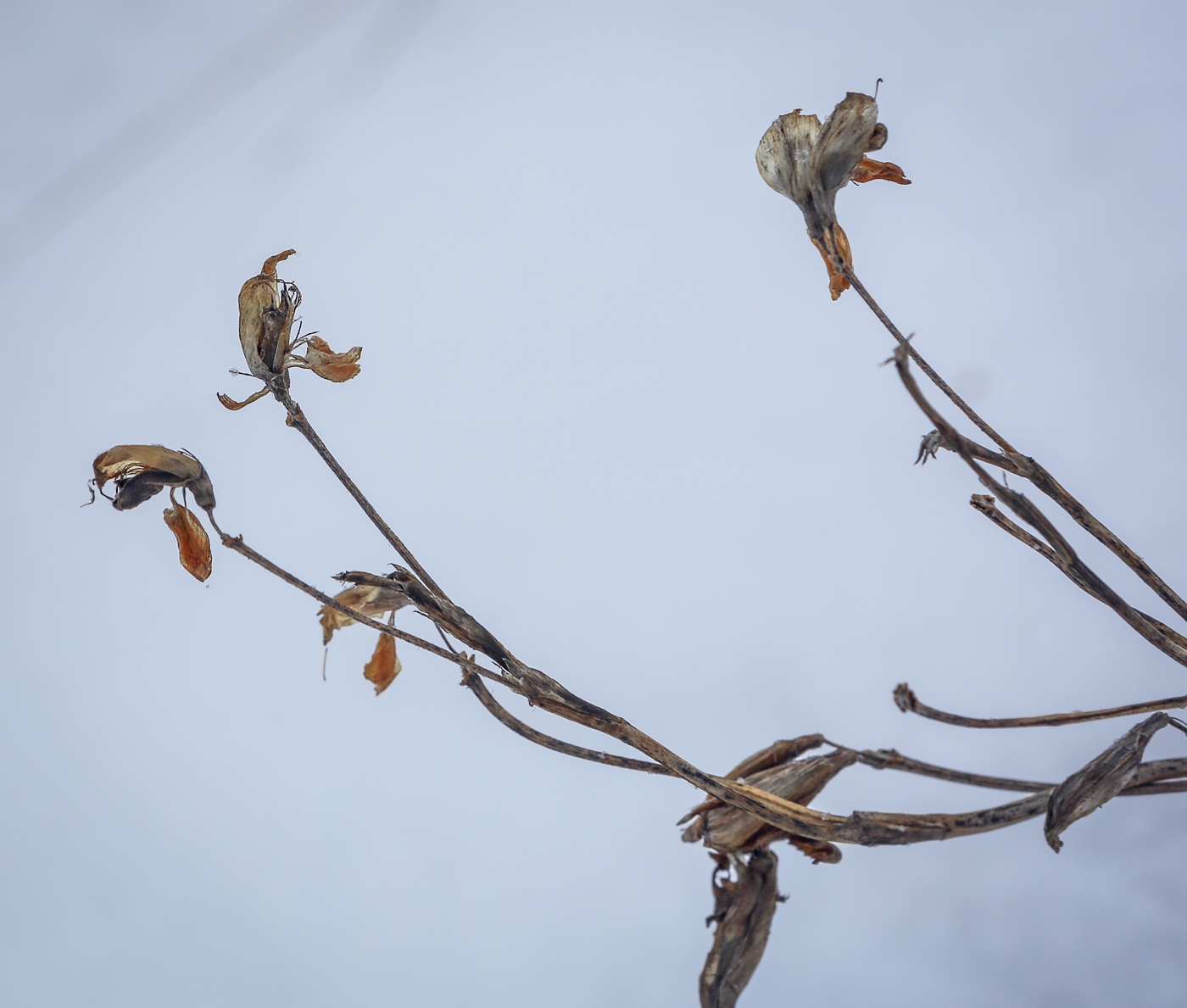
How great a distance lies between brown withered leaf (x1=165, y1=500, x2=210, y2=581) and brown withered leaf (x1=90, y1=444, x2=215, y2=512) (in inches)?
0.7

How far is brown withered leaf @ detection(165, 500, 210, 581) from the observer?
0.43 meters

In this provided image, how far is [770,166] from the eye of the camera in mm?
449

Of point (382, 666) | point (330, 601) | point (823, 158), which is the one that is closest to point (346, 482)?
point (330, 601)

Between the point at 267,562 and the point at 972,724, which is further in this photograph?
the point at 972,724

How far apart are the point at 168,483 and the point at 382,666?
0.15m

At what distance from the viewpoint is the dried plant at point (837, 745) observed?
400 mm

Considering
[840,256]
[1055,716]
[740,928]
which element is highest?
[840,256]

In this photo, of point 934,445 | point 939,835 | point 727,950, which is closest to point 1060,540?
point 934,445

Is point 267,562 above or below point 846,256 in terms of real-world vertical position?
below

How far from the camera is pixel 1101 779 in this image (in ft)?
1.40

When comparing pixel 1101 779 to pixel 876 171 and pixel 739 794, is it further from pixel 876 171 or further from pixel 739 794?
pixel 876 171

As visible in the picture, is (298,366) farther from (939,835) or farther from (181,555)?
(939,835)

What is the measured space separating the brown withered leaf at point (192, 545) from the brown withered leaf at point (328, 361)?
0.28 ft

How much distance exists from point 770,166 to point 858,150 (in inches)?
1.6
